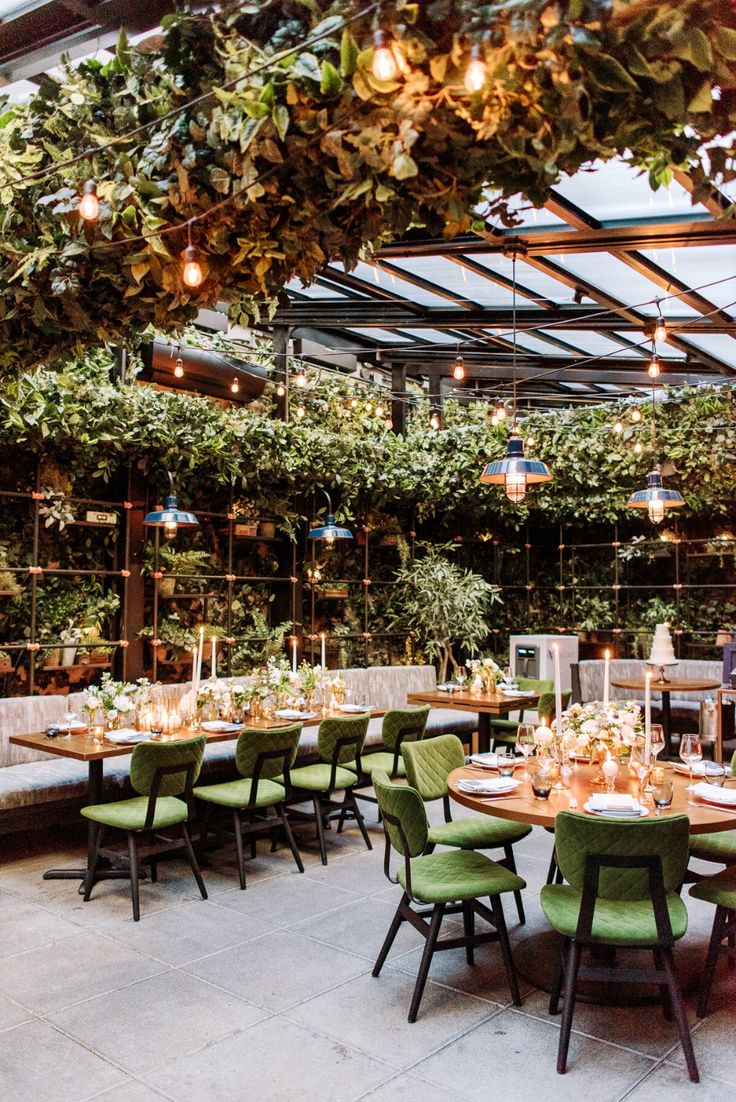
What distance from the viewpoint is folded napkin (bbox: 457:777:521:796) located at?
3.90 metres

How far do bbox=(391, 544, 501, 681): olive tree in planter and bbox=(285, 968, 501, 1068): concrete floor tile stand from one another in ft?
19.7

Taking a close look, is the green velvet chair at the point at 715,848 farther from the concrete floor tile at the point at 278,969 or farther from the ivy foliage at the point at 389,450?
the ivy foliage at the point at 389,450

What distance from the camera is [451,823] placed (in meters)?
4.62

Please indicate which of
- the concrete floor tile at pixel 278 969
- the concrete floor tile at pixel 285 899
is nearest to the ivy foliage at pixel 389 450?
the concrete floor tile at pixel 285 899

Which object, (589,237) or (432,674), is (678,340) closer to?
(589,237)

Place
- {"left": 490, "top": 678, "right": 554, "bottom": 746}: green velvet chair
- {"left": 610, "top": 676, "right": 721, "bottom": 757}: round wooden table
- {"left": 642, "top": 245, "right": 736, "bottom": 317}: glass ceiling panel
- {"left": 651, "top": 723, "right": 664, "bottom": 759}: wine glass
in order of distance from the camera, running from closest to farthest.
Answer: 1. {"left": 651, "top": 723, "right": 664, "bottom": 759}: wine glass
2. {"left": 642, "top": 245, "right": 736, "bottom": 317}: glass ceiling panel
3. {"left": 490, "top": 678, "right": 554, "bottom": 746}: green velvet chair
4. {"left": 610, "top": 676, "right": 721, "bottom": 757}: round wooden table

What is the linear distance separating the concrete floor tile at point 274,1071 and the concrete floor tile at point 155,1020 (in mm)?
93

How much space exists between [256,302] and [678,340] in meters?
5.56

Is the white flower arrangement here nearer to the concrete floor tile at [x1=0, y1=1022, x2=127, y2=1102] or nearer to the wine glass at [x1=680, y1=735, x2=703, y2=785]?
the wine glass at [x1=680, y1=735, x2=703, y2=785]

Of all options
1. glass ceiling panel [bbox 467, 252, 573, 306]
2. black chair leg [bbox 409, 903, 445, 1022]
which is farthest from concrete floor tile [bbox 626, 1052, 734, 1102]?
glass ceiling panel [bbox 467, 252, 573, 306]

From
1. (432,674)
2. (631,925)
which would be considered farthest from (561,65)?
(432,674)

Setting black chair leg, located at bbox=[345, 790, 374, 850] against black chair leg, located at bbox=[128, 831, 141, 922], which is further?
black chair leg, located at bbox=[345, 790, 374, 850]

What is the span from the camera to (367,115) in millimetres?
2119

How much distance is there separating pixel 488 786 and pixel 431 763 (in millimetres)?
773
